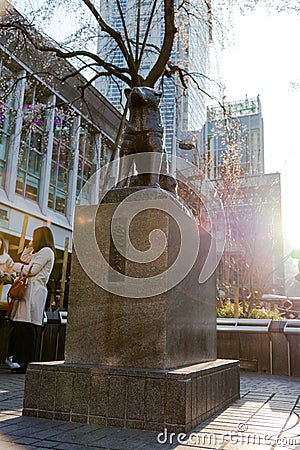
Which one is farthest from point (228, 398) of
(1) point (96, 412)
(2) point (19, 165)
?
(2) point (19, 165)

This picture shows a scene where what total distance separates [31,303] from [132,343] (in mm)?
3094

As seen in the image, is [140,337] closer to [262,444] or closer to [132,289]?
[132,289]

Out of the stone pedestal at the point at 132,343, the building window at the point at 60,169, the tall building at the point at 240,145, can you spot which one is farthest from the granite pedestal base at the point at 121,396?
the building window at the point at 60,169

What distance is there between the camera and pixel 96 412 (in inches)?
136

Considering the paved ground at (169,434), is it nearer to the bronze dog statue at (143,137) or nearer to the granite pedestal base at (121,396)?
the granite pedestal base at (121,396)

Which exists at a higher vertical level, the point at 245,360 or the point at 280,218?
the point at 280,218

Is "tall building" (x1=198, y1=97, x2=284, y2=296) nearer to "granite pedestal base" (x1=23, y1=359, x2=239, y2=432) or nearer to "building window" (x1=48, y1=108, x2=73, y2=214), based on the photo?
"building window" (x1=48, y1=108, x2=73, y2=214)

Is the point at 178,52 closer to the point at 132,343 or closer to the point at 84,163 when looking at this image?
the point at 132,343

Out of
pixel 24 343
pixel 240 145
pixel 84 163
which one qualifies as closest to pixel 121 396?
pixel 24 343

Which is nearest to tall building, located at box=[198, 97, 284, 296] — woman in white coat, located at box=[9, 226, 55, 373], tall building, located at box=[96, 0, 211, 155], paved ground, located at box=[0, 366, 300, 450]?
tall building, located at box=[96, 0, 211, 155]

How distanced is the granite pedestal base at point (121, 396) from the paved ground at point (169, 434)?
0.30 feet

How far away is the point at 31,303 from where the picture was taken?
6.54m

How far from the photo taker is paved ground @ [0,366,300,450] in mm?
2846

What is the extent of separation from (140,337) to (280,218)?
22.0 metres
